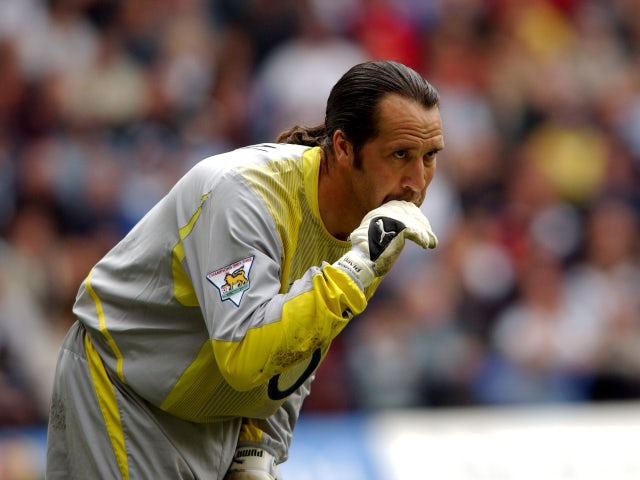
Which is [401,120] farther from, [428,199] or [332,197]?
[428,199]

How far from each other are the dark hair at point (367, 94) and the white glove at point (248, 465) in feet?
3.92

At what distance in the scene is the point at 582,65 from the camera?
39.6 feet

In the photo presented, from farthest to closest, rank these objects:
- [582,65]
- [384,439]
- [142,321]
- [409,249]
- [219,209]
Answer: [582,65] → [409,249] → [384,439] → [142,321] → [219,209]

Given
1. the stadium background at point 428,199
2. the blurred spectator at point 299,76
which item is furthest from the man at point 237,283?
the blurred spectator at point 299,76

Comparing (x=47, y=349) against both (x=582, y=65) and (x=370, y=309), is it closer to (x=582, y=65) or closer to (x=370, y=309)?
(x=370, y=309)

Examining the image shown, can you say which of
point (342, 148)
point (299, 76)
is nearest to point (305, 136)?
point (342, 148)

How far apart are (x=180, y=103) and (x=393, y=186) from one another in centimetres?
663

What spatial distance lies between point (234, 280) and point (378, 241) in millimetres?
429

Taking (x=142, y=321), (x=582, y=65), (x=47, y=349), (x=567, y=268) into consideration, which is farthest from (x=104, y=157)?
(x=142, y=321)

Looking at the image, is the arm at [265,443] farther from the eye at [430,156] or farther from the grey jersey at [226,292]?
the eye at [430,156]

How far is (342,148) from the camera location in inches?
155

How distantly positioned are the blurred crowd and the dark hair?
15.2 feet

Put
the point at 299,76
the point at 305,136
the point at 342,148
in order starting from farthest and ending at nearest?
the point at 299,76
the point at 305,136
the point at 342,148

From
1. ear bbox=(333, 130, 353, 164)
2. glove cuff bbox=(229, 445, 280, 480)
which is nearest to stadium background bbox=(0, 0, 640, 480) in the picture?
glove cuff bbox=(229, 445, 280, 480)
